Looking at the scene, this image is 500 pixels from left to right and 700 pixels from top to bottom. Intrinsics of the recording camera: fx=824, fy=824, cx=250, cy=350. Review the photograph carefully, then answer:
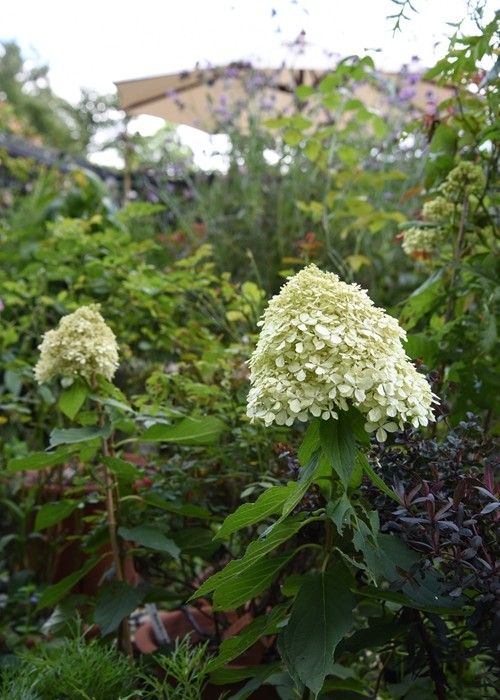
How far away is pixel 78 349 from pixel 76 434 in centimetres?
16

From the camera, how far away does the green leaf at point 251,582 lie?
1.27 metres

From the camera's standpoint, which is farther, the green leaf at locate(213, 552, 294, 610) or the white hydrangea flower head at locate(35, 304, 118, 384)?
the white hydrangea flower head at locate(35, 304, 118, 384)

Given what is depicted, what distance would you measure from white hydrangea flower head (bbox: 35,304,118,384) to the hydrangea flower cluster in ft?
1.81

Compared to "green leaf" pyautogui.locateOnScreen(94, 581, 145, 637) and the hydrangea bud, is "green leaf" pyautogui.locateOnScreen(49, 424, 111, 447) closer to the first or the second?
"green leaf" pyautogui.locateOnScreen(94, 581, 145, 637)

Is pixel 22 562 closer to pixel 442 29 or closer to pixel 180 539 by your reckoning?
pixel 180 539

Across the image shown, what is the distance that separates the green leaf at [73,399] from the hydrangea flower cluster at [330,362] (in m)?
0.62

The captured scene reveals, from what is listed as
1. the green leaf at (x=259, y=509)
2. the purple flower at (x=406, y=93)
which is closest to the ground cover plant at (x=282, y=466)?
the green leaf at (x=259, y=509)

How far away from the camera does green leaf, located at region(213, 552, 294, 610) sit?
127cm

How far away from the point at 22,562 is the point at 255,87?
2559 mm

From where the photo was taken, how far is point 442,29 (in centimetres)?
180

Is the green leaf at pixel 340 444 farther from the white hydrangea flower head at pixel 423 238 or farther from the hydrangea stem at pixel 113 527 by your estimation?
the white hydrangea flower head at pixel 423 238

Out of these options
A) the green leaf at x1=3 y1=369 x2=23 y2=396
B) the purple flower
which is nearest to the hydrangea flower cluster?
the green leaf at x1=3 y1=369 x2=23 y2=396

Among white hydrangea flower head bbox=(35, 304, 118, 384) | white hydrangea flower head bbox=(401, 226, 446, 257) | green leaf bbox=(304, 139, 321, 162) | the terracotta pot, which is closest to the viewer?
white hydrangea flower head bbox=(35, 304, 118, 384)

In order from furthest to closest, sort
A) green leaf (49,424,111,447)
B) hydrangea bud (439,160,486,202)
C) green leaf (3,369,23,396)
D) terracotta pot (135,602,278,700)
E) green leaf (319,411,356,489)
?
1. green leaf (3,369,23,396)
2. hydrangea bud (439,160,486,202)
3. terracotta pot (135,602,278,700)
4. green leaf (49,424,111,447)
5. green leaf (319,411,356,489)
